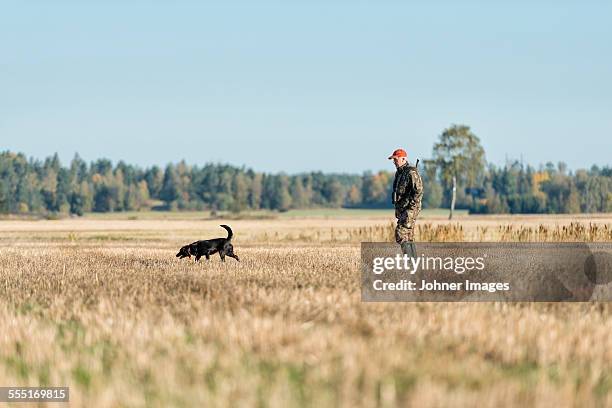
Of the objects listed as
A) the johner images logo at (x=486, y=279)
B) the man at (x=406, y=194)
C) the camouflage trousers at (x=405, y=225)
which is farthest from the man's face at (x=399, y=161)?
the johner images logo at (x=486, y=279)

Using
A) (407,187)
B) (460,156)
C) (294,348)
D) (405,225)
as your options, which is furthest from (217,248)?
(460,156)

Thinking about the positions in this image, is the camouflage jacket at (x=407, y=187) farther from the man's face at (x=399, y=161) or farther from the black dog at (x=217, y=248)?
the black dog at (x=217, y=248)

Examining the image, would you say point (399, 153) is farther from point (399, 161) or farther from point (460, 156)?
point (460, 156)

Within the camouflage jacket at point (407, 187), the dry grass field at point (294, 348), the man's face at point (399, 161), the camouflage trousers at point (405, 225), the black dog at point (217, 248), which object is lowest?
the dry grass field at point (294, 348)

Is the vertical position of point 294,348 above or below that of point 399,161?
below

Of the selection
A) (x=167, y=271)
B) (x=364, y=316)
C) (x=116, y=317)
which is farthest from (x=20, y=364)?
(x=167, y=271)

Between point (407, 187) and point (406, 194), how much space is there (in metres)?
0.18

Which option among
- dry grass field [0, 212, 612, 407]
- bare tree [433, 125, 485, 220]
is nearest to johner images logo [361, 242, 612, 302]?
dry grass field [0, 212, 612, 407]

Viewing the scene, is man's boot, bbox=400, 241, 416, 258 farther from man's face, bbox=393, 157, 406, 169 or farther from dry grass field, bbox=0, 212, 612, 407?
dry grass field, bbox=0, 212, 612, 407

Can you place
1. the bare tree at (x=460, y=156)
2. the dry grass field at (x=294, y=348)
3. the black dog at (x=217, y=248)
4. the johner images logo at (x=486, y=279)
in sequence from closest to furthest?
the dry grass field at (x=294, y=348), the johner images logo at (x=486, y=279), the black dog at (x=217, y=248), the bare tree at (x=460, y=156)

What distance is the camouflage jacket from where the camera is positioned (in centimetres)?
1659

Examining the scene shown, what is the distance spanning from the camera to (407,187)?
16.7 meters

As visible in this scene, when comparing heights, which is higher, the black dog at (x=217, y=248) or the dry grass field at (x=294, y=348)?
the black dog at (x=217, y=248)

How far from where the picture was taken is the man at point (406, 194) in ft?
54.5
